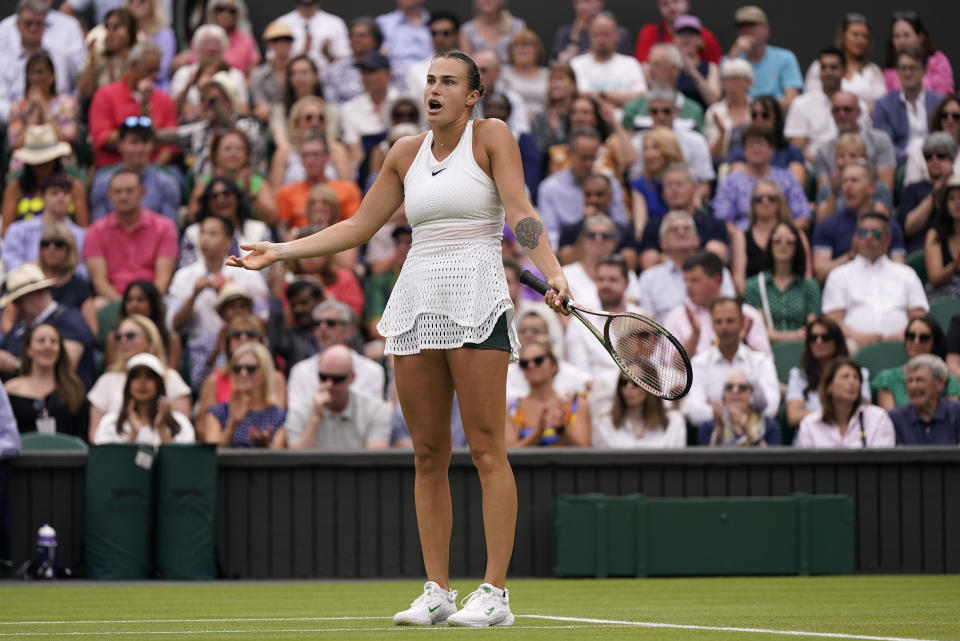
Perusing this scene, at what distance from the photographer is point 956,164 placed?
13945mm

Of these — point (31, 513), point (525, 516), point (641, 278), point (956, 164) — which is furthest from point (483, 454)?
point (956, 164)

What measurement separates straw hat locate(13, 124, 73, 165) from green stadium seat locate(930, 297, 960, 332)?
270 inches

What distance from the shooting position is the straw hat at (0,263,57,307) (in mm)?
11898

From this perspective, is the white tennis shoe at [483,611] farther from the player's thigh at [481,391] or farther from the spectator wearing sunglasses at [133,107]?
the spectator wearing sunglasses at [133,107]

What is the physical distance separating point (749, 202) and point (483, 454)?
8.08 metres

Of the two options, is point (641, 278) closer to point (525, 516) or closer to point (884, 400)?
point (884, 400)

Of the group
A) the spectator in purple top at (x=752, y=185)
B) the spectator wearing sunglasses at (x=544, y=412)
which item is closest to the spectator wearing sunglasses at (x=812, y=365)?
the spectator wearing sunglasses at (x=544, y=412)

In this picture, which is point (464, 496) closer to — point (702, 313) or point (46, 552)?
point (46, 552)

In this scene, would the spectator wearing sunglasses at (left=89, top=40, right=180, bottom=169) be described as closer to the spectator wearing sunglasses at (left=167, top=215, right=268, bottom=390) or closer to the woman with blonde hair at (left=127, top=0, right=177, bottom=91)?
the woman with blonde hair at (left=127, top=0, right=177, bottom=91)

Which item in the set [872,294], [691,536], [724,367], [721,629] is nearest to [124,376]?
[691,536]

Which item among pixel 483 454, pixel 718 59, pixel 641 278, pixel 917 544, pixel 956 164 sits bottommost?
pixel 917 544

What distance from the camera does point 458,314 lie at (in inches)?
231

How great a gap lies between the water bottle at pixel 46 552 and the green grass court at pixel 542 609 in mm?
352

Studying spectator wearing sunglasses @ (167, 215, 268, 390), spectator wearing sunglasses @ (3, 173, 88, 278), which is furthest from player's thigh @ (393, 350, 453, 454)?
spectator wearing sunglasses @ (3, 173, 88, 278)
